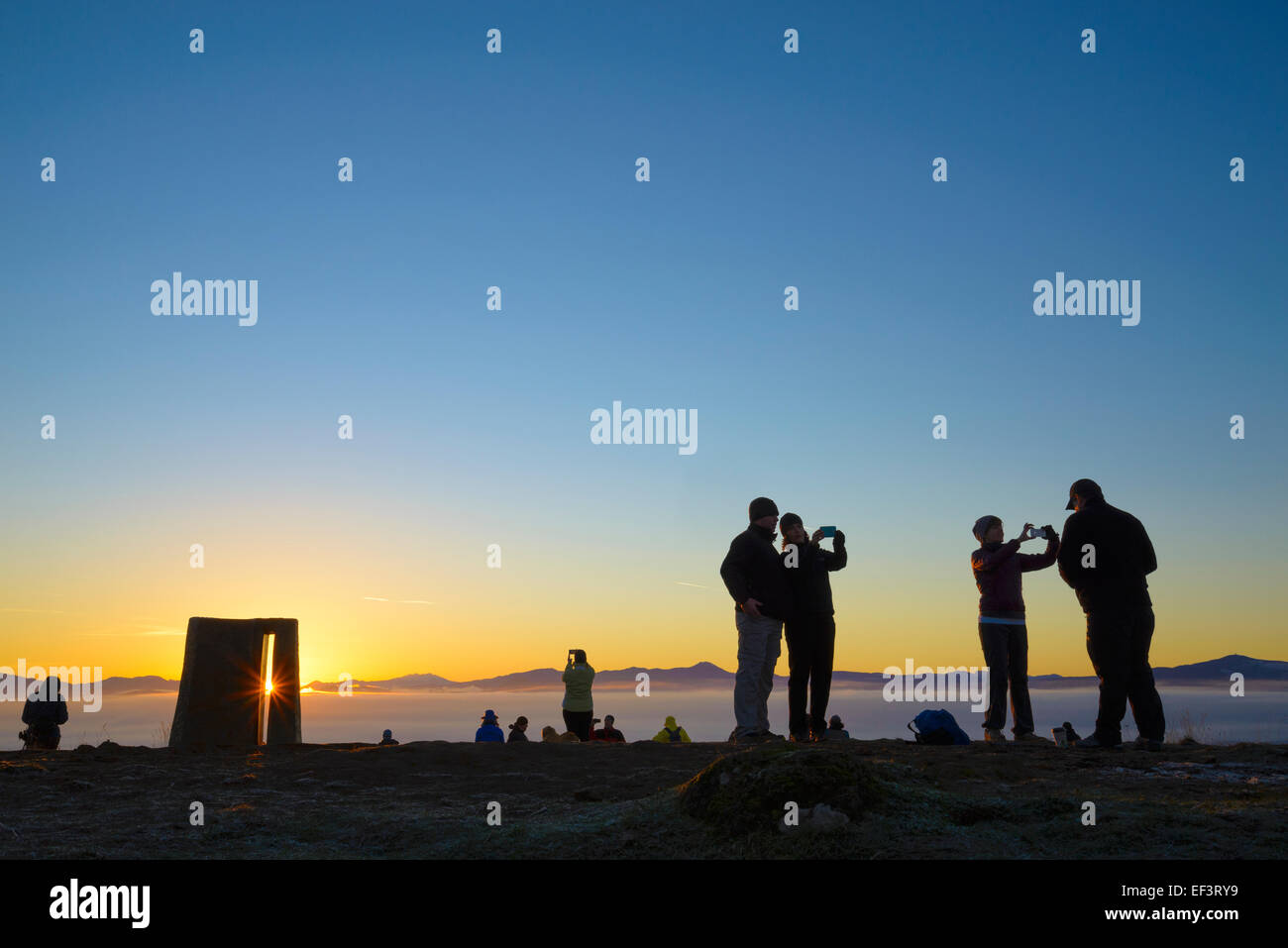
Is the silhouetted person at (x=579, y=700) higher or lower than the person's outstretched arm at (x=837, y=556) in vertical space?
lower

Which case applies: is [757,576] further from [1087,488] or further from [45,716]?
[45,716]

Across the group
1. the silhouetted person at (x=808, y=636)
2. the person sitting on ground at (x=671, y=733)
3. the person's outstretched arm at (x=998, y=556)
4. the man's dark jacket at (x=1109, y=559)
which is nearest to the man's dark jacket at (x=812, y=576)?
the silhouetted person at (x=808, y=636)

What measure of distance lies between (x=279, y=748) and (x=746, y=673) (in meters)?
5.10

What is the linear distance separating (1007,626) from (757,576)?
2.53 metres

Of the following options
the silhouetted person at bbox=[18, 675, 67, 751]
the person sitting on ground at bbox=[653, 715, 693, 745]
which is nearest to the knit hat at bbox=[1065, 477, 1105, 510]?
the person sitting on ground at bbox=[653, 715, 693, 745]

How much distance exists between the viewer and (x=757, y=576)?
10.6 meters

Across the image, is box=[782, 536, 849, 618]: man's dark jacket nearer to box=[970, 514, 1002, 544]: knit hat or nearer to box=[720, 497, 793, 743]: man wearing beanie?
box=[720, 497, 793, 743]: man wearing beanie

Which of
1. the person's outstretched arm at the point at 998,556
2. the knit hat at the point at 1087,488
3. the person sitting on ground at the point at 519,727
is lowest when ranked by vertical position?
the person sitting on ground at the point at 519,727

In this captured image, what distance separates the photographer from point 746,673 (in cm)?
1049

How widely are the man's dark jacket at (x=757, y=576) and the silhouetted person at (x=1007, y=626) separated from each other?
6.51ft

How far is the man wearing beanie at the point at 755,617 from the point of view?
34.4 feet

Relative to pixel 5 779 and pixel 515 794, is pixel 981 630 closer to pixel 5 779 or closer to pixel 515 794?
pixel 515 794

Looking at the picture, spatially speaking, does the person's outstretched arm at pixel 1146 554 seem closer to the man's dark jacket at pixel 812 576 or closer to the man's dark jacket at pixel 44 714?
the man's dark jacket at pixel 812 576
